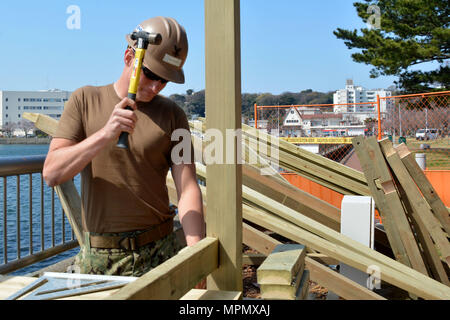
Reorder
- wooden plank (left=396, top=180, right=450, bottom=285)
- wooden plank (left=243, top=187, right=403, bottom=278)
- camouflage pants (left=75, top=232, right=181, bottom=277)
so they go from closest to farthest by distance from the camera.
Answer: camouflage pants (left=75, top=232, right=181, bottom=277) → wooden plank (left=243, top=187, right=403, bottom=278) → wooden plank (left=396, top=180, right=450, bottom=285)

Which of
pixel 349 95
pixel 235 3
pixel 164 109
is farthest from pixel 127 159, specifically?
pixel 349 95

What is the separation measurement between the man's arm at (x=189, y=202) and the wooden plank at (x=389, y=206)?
2.06m

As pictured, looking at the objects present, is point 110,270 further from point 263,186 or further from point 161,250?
point 263,186

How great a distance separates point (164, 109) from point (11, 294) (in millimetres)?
1053

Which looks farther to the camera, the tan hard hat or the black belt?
the black belt

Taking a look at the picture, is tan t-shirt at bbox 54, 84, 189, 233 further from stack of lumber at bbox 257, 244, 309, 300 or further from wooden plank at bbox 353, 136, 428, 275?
wooden plank at bbox 353, 136, 428, 275

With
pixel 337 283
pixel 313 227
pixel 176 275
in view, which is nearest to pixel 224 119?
pixel 176 275

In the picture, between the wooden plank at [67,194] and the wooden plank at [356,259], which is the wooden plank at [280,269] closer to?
the wooden plank at [356,259]

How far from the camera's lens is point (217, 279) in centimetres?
181

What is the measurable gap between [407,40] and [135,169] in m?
23.5

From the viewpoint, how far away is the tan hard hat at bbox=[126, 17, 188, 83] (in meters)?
1.88

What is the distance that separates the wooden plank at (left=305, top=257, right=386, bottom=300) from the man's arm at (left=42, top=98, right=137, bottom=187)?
1740mm

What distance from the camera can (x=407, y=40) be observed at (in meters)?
22.4

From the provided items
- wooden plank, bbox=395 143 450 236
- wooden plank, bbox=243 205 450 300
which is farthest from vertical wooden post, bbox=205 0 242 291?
wooden plank, bbox=395 143 450 236
